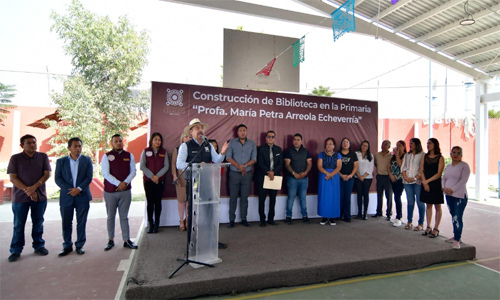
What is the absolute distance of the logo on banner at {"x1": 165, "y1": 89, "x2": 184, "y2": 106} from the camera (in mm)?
4883

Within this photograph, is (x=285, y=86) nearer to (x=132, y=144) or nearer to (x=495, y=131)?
(x=132, y=144)

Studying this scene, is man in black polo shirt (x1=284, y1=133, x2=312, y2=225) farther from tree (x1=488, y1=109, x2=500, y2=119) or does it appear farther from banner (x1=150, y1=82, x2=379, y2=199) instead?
tree (x1=488, y1=109, x2=500, y2=119)

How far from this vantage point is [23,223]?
3.71m

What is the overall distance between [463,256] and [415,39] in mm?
5097

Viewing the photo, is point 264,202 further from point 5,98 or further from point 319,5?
point 5,98

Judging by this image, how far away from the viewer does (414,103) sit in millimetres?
19469

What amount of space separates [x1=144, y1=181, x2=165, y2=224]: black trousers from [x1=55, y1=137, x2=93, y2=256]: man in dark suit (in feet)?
2.63

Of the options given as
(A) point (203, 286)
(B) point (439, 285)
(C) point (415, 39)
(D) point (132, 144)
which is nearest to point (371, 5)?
(C) point (415, 39)

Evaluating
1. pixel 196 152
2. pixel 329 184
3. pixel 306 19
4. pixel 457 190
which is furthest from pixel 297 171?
pixel 306 19

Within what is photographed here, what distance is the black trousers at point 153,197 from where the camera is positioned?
4.46 m

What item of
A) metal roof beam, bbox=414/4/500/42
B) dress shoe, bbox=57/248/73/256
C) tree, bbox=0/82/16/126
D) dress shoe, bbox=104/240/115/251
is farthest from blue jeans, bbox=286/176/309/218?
tree, bbox=0/82/16/126

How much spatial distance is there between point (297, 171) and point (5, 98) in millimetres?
11960

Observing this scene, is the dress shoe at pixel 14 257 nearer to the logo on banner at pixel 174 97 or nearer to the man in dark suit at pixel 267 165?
the logo on banner at pixel 174 97

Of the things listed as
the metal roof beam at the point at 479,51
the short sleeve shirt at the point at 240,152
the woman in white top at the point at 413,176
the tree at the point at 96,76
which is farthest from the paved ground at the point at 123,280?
the tree at the point at 96,76
